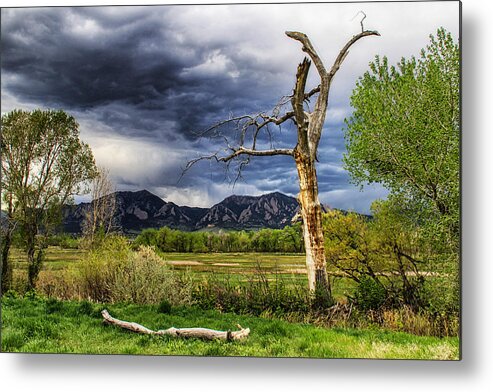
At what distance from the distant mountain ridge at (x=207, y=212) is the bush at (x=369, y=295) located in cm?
99

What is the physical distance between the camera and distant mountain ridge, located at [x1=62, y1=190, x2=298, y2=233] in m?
6.15

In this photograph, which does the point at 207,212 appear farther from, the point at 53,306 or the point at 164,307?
the point at 53,306

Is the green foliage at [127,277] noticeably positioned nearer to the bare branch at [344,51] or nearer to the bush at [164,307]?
the bush at [164,307]

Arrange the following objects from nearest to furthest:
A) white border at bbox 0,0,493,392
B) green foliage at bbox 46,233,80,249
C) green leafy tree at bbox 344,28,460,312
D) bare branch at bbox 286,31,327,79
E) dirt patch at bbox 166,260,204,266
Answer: white border at bbox 0,0,493,392 → green leafy tree at bbox 344,28,460,312 → bare branch at bbox 286,31,327,79 → dirt patch at bbox 166,260,204,266 → green foliage at bbox 46,233,80,249

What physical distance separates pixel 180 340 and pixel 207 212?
130cm

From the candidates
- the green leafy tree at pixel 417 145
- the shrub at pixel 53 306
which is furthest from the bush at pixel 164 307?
the green leafy tree at pixel 417 145

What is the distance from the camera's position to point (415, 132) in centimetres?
591

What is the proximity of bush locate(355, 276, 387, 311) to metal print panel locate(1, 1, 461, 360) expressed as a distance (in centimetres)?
1

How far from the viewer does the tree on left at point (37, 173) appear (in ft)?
20.8

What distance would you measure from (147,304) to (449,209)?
316 centimetres

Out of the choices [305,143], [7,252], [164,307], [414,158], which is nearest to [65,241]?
[7,252]

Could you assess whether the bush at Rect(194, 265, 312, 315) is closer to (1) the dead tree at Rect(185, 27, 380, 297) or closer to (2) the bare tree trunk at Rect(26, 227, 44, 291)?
(1) the dead tree at Rect(185, 27, 380, 297)

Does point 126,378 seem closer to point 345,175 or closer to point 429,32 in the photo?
point 345,175

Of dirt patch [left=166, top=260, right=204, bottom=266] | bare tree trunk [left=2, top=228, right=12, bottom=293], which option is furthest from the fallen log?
bare tree trunk [left=2, top=228, right=12, bottom=293]
